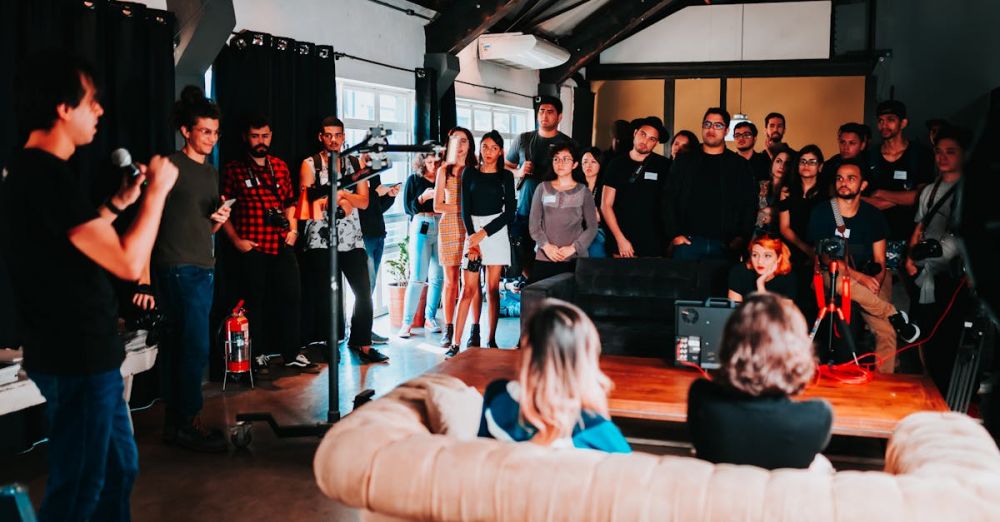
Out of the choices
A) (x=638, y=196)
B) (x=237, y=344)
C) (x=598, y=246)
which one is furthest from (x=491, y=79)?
(x=237, y=344)

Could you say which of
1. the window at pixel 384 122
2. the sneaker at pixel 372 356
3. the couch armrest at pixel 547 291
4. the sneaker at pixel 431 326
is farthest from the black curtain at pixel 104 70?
the sneaker at pixel 431 326

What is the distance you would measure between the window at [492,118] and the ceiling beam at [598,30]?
1.98ft

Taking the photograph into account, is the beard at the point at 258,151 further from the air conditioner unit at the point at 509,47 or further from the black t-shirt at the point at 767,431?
the air conditioner unit at the point at 509,47

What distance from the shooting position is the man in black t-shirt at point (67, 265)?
2213 mm

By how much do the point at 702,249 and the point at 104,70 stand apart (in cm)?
335

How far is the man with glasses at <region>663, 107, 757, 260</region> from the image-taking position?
521 centimetres

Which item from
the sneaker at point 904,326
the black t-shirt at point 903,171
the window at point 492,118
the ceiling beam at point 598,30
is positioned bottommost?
the sneaker at point 904,326

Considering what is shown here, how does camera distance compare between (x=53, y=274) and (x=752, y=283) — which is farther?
(x=752, y=283)

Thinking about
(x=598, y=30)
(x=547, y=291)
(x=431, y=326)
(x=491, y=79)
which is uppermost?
(x=598, y=30)

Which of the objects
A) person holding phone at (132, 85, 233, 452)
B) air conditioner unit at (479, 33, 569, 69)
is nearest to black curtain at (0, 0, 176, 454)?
person holding phone at (132, 85, 233, 452)

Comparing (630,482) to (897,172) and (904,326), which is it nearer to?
(904,326)

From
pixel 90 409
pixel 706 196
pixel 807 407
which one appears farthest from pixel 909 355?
pixel 90 409

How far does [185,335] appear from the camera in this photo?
391cm

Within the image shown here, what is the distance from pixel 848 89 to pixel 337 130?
8.52 m
